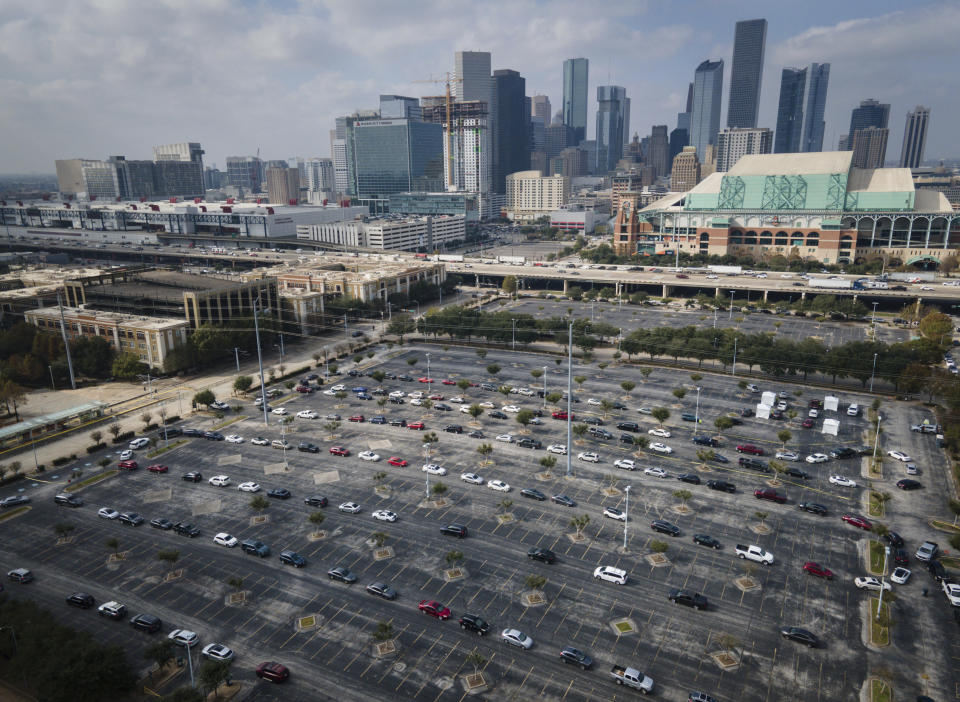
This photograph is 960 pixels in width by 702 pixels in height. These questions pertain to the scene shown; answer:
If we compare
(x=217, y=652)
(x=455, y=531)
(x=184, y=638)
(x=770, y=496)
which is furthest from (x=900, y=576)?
(x=184, y=638)

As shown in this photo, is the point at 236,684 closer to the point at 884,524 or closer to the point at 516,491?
the point at 516,491

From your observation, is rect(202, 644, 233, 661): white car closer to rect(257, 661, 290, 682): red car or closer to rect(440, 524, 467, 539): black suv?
rect(257, 661, 290, 682): red car

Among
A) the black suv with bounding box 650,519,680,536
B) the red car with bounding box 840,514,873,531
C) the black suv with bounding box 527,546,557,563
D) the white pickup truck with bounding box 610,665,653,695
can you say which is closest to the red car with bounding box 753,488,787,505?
the red car with bounding box 840,514,873,531

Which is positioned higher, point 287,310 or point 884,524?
point 287,310

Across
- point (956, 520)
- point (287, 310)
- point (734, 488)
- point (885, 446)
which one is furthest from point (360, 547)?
point (287, 310)

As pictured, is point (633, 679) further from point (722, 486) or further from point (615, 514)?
point (722, 486)

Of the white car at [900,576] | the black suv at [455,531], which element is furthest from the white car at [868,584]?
the black suv at [455,531]
